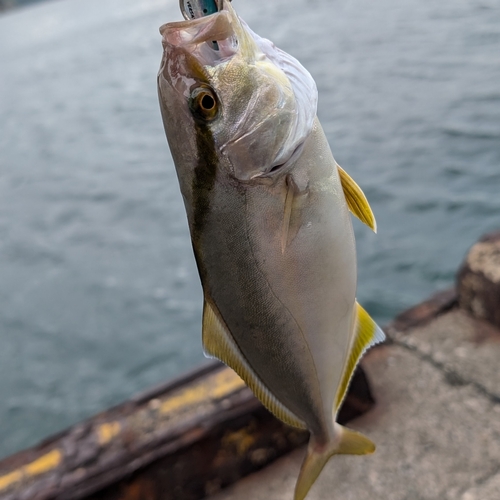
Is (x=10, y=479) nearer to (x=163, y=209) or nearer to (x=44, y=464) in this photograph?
(x=44, y=464)

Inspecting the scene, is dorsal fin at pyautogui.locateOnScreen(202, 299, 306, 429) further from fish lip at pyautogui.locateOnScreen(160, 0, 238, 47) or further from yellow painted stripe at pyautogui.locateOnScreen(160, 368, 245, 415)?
yellow painted stripe at pyautogui.locateOnScreen(160, 368, 245, 415)

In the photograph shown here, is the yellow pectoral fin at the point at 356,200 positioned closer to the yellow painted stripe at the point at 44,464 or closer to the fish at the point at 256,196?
the fish at the point at 256,196

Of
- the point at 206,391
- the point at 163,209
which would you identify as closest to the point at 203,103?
the point at 206,391

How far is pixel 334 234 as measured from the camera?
5.59 ft

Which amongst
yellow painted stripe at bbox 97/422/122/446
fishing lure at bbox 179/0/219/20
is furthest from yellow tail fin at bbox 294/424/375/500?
yellow painted stripe at bbox 97/422/122/446

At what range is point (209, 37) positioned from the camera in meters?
1.52

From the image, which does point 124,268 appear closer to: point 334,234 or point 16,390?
point 16,390

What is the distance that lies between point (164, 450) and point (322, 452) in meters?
1.38

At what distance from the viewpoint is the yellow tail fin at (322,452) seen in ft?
6.48

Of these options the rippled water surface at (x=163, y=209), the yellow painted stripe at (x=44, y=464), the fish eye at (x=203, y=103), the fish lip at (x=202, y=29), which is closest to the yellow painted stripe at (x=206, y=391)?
the yellow painted stripe at (x=44, y=464)

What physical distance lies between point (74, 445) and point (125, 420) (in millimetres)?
316

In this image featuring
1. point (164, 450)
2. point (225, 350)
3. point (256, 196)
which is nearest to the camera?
point (256, 196)

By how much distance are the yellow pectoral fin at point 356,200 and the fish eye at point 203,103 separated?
462 millimetres

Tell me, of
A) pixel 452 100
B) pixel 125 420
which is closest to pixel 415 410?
pixel 125 420
